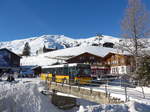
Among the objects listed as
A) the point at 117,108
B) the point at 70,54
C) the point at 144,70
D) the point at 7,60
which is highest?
the point at 70,54

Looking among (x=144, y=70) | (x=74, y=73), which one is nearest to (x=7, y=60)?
(x=74, y=73)

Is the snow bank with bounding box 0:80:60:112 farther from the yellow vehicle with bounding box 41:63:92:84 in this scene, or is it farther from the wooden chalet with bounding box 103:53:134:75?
the wooden chalet with bounding box 103:53:134:75

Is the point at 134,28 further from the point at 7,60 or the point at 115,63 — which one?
the point at 7,60

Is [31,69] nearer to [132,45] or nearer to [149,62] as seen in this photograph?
[132,45]

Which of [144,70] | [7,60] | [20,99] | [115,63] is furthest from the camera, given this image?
[7,60]

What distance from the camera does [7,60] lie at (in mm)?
54062

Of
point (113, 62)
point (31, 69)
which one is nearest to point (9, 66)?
point (31, 69)

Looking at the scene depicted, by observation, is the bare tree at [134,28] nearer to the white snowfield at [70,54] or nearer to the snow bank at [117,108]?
the snow bank at [117,108]

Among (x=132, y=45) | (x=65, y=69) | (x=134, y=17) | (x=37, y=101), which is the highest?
(x=134, y=17)

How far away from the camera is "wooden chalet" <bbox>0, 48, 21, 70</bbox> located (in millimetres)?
51513

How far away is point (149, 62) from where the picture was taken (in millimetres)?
12680

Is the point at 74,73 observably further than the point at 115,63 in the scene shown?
No

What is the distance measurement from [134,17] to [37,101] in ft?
50.7

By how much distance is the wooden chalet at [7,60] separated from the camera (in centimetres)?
5151
